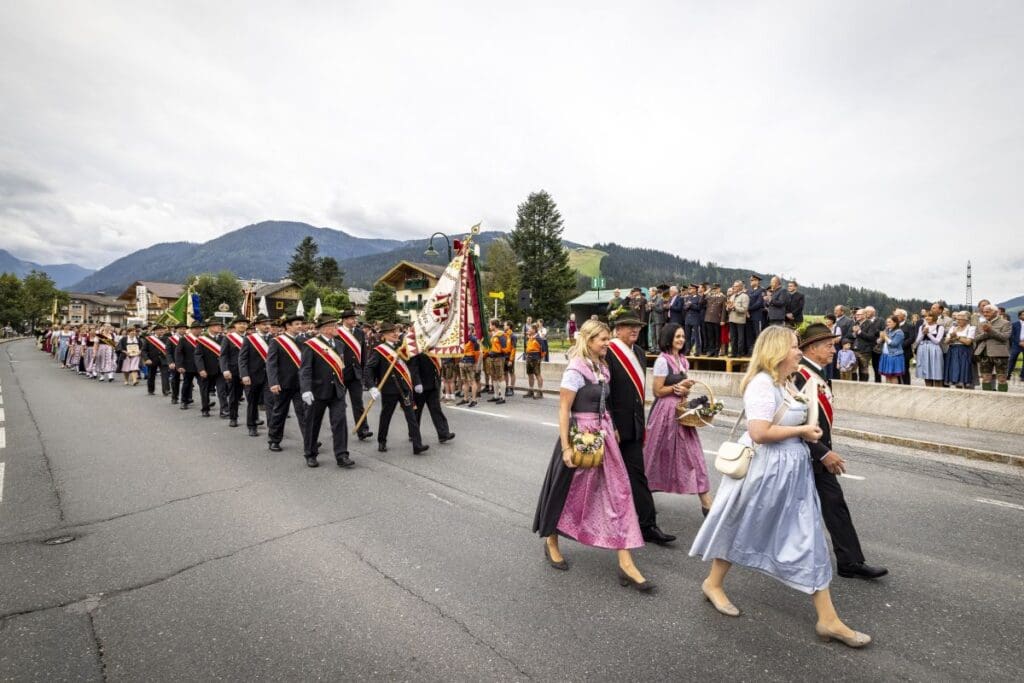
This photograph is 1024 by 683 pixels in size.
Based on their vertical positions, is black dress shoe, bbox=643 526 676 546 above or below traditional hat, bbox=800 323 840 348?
below

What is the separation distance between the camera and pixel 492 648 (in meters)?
2.90

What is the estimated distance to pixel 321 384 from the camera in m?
7.32

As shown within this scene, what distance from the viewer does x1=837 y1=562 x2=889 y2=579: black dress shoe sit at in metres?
3.69

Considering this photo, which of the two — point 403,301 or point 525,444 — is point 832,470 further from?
point 403,301

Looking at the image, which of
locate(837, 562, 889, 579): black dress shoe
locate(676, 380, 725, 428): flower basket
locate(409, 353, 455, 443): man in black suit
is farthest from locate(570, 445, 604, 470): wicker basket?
locate(409, 353, 455, 443): man in black suit

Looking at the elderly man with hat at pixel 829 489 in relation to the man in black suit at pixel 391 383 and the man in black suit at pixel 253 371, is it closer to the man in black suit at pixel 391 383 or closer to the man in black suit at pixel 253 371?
the man in black suit at pixel 391 383

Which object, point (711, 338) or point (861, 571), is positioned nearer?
point (861, 571)

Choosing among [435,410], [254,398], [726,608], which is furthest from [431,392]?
[726,608]

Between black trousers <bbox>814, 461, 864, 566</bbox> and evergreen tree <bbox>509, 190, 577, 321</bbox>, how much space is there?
5604cm

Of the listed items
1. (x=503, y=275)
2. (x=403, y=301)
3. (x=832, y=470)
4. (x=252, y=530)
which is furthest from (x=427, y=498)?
(x=403, y=301)

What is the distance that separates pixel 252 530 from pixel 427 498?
1635 mm

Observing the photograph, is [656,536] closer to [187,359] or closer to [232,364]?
[232,364]

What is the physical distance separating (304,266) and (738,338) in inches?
3468

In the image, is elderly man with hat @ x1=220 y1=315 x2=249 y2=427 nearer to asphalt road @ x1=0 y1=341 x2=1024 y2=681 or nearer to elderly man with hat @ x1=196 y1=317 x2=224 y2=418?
elderly man with hat @ x1=196 y1=317 x2=224 y2=418
